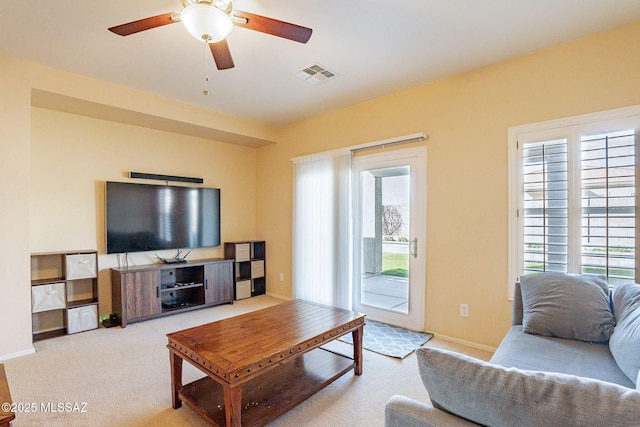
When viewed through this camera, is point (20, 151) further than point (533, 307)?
Yes

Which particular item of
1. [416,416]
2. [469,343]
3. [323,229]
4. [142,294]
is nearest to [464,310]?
[469,343]

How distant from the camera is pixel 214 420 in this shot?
175cm

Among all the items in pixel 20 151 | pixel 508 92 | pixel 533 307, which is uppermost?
pixel 508 92

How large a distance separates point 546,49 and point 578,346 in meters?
2.35

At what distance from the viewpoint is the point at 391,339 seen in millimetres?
3193

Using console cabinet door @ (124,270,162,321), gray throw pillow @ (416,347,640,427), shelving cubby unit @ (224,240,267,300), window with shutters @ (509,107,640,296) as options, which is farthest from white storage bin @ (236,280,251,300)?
gray throw pillow @ (416,347,640,427)

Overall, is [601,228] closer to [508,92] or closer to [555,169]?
[555,169]

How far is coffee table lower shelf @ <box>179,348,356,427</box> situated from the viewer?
1813 millimetres

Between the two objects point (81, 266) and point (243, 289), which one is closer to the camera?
point (81, 266)

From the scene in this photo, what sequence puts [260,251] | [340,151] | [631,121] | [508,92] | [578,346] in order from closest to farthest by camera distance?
[578,346] < [631,121] < [508,92] < [340,151] < [260,251]

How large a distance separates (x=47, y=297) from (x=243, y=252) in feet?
7.68

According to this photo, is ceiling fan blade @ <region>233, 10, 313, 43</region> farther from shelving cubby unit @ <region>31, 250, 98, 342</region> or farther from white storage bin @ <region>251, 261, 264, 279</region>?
white storage bin @ <region>251, 261, 264, 279</region>

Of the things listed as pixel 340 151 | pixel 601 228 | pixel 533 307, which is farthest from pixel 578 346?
pixel 340 151

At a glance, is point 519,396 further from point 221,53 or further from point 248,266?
point 248,266
